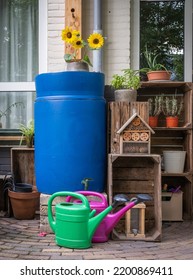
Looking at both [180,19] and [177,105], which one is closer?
[177,105]

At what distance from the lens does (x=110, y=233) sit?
2.94 m

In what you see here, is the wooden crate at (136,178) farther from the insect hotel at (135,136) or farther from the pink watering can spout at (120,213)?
the pink watering can spout at (120,213)

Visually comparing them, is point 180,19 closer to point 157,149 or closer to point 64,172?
point 157,149

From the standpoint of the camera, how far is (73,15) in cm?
405

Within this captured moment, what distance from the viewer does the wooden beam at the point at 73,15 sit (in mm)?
4035

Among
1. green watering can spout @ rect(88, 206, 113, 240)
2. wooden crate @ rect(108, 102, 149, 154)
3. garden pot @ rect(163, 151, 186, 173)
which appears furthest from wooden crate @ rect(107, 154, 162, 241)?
garden pot @ rect(163, 151, 186, 173)

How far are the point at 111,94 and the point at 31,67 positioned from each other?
1.30 m

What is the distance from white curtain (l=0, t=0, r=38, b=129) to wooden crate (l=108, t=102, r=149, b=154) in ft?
4.82

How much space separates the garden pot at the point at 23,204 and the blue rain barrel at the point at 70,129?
1.48 feet

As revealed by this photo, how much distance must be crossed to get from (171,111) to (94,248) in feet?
5.90

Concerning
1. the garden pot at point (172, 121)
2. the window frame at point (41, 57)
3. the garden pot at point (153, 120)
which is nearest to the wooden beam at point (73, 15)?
the window frame at point (41, 57)

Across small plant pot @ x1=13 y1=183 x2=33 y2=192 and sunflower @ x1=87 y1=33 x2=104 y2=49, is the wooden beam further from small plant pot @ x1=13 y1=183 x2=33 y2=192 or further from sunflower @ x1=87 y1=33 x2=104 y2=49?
small plant pot @ x1=13 y1=183 x2=33 y2=192

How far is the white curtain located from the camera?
4367 millimetres
